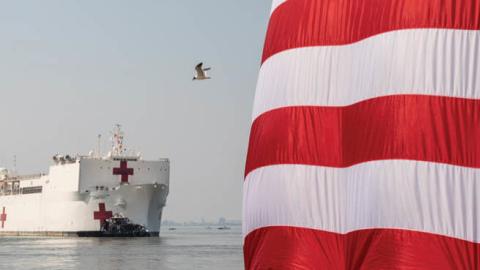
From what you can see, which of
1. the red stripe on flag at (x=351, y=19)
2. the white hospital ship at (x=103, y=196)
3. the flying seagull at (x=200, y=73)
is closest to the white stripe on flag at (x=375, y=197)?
the red stripe on flag at (x=351, y=19)

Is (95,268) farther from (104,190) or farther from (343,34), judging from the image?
(104,190)

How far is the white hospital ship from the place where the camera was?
172 ft

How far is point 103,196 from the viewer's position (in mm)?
52312

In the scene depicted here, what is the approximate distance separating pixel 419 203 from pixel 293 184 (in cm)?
106

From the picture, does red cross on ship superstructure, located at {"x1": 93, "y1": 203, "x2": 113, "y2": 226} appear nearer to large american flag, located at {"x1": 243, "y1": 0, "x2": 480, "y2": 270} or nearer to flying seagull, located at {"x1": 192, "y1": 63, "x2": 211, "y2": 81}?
flying seagull, located at {"x1": 192, "y1": 63, "x2": 211, "y2": 81}

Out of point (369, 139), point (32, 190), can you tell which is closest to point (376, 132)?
point (369, 139)

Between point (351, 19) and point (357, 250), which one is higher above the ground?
point (351, 19)

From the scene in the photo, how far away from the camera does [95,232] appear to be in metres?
53.0

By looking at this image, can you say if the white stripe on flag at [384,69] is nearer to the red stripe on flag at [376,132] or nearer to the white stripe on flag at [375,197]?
the red stripe on flag at [376,132]

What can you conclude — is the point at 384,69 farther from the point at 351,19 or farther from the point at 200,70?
the point at 200,70

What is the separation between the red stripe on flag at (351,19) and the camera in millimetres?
5570

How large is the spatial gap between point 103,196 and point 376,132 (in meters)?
47.8

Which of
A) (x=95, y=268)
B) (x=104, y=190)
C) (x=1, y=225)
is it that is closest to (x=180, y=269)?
(x=95, y=268)

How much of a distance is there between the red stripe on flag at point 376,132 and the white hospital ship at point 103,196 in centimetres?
4634
